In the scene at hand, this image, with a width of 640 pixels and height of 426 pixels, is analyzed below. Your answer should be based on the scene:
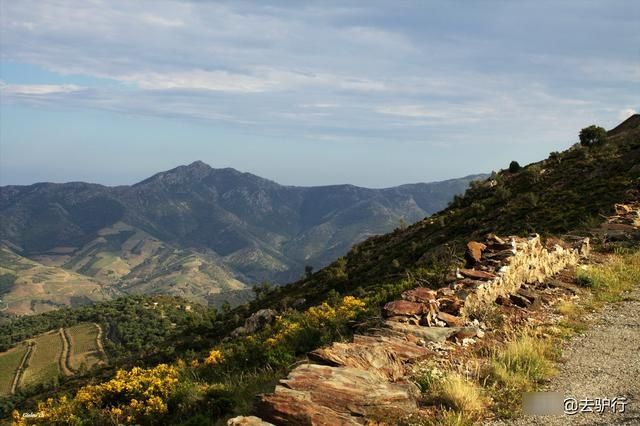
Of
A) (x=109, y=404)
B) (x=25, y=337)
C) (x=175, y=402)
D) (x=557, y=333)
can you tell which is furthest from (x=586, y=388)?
(x=25, y=337)

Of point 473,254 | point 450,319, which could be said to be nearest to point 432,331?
point 450,319

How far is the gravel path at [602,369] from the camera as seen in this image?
25.4 ft

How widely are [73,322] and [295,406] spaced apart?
207806mm

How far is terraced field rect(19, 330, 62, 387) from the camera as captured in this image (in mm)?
133750

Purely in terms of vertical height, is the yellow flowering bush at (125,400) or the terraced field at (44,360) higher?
the yellow flowering bush at (125,400)

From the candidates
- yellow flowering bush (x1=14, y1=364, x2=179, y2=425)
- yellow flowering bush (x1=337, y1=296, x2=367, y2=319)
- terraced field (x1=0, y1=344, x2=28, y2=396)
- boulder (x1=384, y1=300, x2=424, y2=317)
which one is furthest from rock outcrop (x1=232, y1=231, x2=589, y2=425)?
terraced field (x1=0, y1=344, x2=28, y2=396)

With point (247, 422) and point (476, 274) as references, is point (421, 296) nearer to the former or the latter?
point (476, 274)

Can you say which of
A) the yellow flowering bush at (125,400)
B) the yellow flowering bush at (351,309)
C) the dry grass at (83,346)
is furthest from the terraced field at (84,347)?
the yellow flowering bush at (351,309)

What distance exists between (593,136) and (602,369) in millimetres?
65468

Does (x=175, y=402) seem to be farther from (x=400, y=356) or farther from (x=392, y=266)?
(x=392, y=266)

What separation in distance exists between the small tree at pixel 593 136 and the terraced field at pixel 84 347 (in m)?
122

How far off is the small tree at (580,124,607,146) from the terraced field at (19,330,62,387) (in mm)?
129266

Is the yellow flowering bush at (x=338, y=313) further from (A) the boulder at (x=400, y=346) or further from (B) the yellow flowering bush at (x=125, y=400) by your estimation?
(B) the yellow flowering bush at (x=125, y=400)

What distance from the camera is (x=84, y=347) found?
15588 centimetres
